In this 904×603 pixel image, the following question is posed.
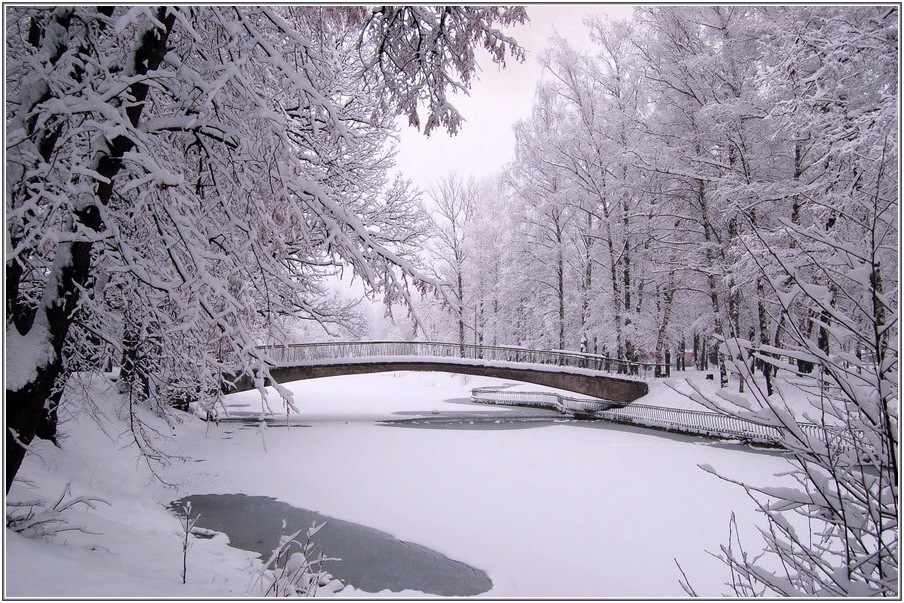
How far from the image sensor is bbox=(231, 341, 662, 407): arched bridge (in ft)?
65.2

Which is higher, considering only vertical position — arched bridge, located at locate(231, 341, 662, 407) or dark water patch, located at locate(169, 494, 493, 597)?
arched bridge, located at locate(231, 341, 662, 407)

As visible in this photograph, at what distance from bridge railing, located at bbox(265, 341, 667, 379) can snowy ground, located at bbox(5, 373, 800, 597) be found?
387 cm

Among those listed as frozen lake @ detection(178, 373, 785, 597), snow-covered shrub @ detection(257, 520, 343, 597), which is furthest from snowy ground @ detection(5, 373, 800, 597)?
snow-covered shrub @ detection(257, 520, 343, 597)

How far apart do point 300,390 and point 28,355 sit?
3134 centimetres

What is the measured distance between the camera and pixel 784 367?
189 cm

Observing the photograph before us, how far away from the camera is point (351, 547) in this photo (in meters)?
7.36

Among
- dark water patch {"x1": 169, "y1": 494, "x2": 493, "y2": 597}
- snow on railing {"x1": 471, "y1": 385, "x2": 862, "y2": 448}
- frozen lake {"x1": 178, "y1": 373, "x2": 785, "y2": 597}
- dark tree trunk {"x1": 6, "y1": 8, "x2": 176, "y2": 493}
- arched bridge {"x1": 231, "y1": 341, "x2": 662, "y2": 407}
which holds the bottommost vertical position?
dark water patch {"x1": 169, "y1": 494, "x2": 493, "y2": 597}

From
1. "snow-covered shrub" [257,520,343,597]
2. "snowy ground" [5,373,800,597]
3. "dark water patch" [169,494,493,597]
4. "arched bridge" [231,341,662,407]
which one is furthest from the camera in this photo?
"arched bridge" [231,341,662,407]

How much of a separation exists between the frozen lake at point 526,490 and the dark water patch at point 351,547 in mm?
225

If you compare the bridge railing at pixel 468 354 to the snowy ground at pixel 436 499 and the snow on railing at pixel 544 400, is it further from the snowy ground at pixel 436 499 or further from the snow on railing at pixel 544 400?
the snowy ground at pixel 436 499

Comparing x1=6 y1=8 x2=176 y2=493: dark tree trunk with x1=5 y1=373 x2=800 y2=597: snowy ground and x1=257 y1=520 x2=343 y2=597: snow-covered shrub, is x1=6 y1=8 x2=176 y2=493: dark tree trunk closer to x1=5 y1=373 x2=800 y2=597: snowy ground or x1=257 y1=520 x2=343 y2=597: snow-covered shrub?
x1=5 y1=373 x2=800 y2=597: snowy ground

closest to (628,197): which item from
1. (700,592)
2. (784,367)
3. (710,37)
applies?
(710,37)

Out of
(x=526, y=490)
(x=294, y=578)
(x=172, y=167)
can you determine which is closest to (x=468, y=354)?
(x=526, y=490)

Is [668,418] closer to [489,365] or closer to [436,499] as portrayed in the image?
[489,365]
